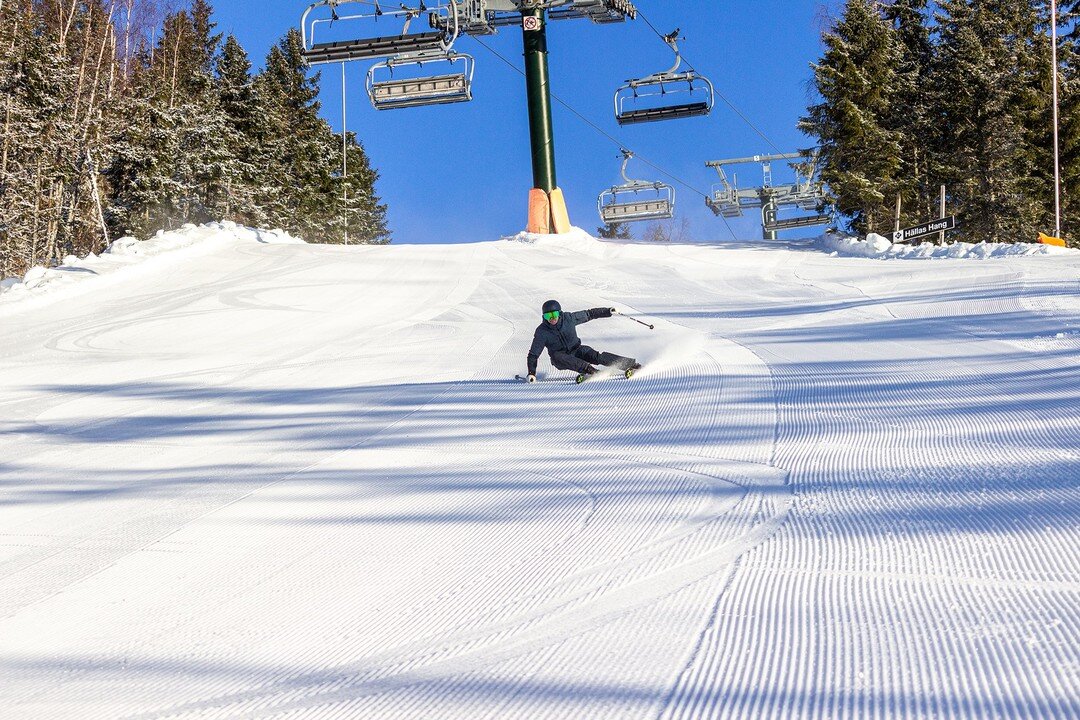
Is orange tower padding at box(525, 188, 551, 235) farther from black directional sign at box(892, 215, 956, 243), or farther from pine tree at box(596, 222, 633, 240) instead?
pine tree at box(596, 222, 633, 240)

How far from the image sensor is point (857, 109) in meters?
29.5

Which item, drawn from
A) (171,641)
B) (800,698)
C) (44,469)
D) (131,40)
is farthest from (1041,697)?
(131,40)

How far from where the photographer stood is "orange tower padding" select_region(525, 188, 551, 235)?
25.1 m

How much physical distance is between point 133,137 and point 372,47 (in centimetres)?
1948

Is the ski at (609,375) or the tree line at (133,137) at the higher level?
the tree line at (133,137)

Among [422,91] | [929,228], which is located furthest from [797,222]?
[422,91]

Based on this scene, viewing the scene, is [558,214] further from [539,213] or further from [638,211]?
[638,211]

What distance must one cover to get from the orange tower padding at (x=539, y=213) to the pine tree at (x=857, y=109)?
1055 centimetres

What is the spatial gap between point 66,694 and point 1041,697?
2.62 meters

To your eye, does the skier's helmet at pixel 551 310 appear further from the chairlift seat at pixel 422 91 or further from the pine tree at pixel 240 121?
the pine tree at pixel 240 121

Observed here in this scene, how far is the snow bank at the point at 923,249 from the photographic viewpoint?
16672mm

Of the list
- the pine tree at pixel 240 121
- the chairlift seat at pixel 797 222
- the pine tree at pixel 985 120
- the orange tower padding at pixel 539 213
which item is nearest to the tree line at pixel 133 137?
the pine tree at pixel 240 121

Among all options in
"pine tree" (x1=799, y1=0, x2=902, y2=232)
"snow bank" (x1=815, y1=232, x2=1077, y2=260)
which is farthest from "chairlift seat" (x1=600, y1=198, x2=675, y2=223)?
"pine tree" (x1=799, y1=0, x2=902, y2=232)

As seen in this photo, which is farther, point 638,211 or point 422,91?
point 638,211
